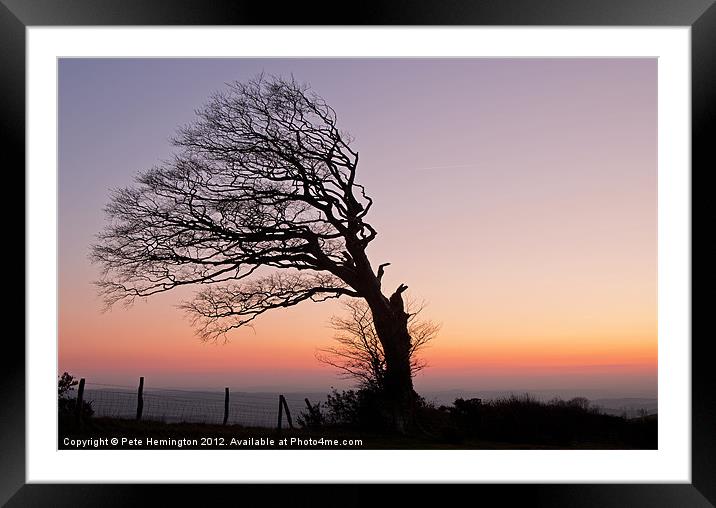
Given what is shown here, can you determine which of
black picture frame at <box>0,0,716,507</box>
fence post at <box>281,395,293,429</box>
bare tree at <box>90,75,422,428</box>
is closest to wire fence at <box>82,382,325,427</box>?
fence post at <box>281,395,293,429</box>

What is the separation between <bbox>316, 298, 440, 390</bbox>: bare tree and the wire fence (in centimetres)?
30

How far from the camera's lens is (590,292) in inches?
216

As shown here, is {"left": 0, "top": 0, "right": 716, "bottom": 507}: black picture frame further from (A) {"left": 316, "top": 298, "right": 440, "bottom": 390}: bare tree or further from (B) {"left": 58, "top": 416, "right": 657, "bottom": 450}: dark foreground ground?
(A) {"left": 316, "top": 298, "right": 440, "bottom": 390}: bare tree

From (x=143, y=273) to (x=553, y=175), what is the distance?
9.41ft

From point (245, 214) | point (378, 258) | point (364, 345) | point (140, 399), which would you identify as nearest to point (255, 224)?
point (245, 214)

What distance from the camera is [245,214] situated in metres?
5.54

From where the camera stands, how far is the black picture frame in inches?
114

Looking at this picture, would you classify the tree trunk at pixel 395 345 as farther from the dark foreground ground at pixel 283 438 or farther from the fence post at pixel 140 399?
the fence post at pixel 140 399

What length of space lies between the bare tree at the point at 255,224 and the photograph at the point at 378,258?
1 centimetres

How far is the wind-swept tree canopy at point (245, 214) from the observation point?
17.6 ft

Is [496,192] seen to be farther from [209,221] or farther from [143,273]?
[143,273]
